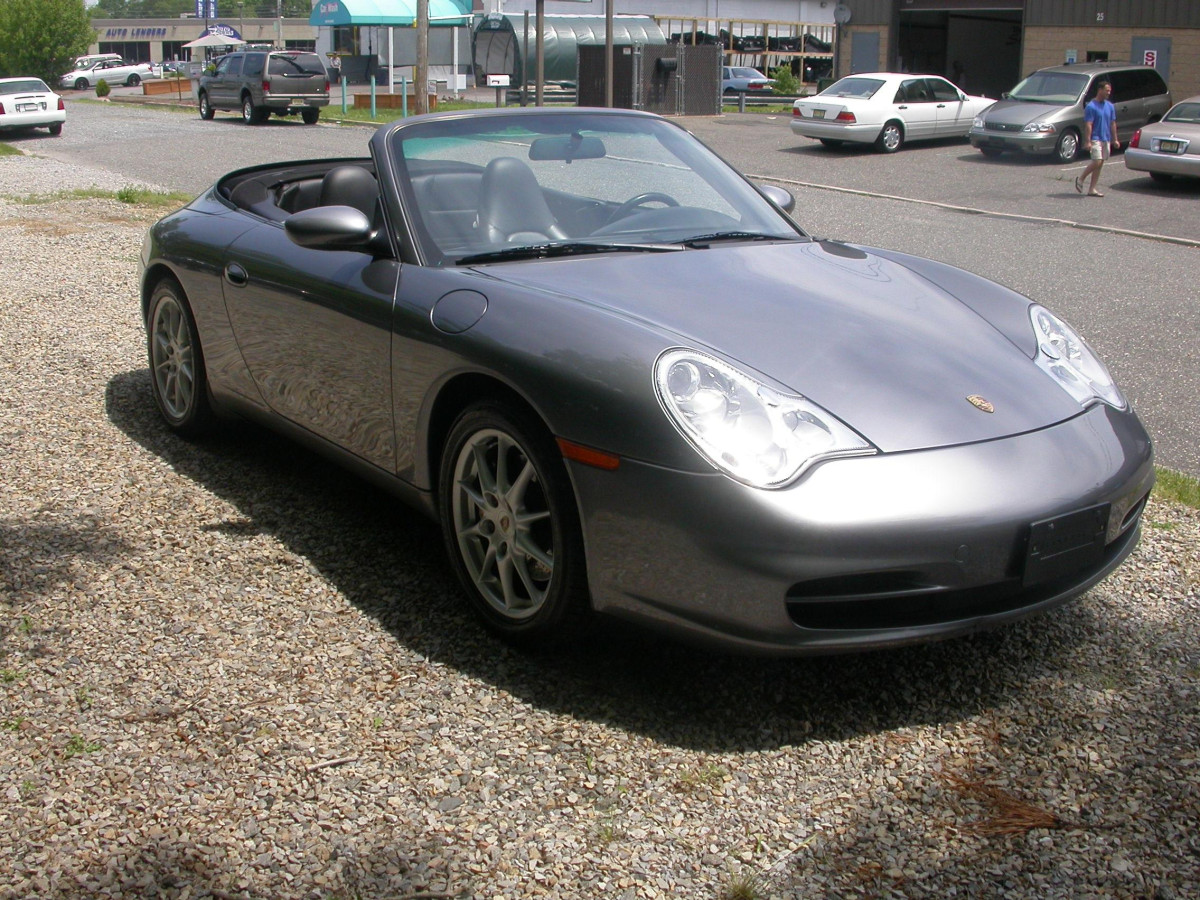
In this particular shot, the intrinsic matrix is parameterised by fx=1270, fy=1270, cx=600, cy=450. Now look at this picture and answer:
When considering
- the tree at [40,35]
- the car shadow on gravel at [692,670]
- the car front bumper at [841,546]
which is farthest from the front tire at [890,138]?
the tree at [40,35]

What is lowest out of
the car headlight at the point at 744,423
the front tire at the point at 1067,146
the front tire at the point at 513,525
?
the front tire at the point at 513,525

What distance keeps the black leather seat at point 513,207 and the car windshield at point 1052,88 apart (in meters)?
20.7

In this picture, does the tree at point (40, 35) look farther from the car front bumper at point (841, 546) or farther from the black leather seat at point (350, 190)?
the car front bumper at point (841, 546)

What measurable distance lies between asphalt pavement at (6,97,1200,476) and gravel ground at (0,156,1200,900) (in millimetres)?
2627

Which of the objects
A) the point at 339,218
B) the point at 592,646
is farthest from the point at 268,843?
the point at 339,218

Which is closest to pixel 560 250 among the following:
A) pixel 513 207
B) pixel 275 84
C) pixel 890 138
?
pixel 513 207

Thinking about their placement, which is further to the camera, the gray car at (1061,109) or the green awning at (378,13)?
the green awning at (378,13)

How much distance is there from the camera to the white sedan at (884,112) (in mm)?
23938

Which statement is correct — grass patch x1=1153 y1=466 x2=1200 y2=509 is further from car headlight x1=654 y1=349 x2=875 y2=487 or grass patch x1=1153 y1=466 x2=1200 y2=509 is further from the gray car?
the gray car

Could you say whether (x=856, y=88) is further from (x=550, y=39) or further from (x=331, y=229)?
(x=550, y=39)

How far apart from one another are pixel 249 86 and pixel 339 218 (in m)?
31.6

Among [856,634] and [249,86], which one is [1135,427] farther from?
[249,86]

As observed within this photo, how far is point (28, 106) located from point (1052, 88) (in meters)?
22.3

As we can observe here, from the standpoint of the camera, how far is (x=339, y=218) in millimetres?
3742
